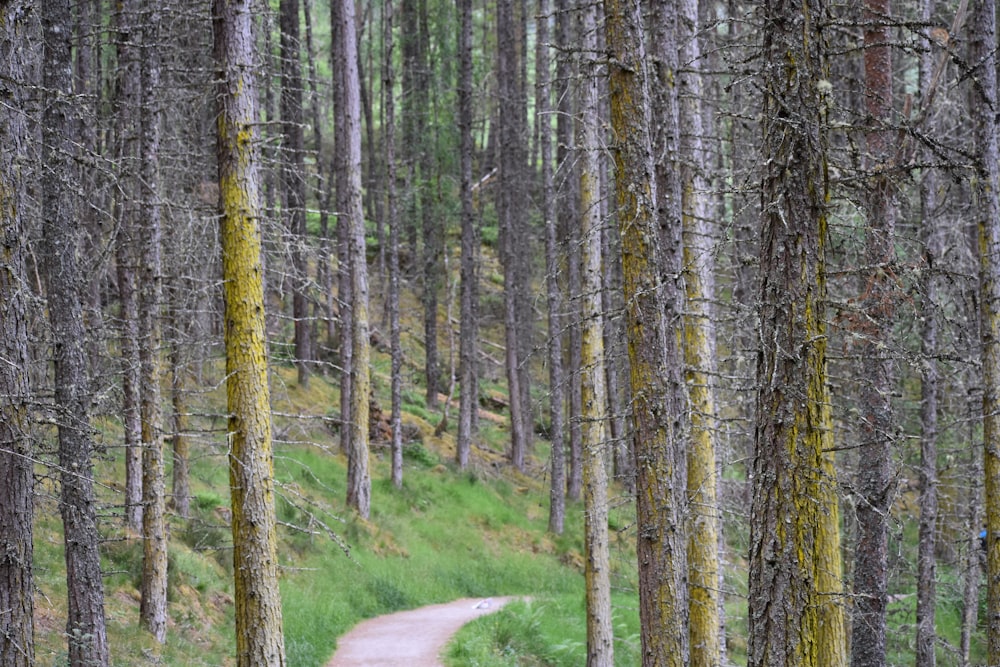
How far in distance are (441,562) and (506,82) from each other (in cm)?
1395

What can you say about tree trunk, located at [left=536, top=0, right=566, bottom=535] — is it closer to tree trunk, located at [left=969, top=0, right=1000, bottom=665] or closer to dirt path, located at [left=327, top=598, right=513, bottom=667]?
dirt path, located at [left=327, top=598, right=513, bottom=667]

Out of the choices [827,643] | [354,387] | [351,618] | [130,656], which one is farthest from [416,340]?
[827,643]

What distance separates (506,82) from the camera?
84.3 feet

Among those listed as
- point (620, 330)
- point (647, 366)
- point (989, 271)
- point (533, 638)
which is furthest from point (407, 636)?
point (989, 271)

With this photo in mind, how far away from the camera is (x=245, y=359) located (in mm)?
7648

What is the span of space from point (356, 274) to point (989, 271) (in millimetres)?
11710

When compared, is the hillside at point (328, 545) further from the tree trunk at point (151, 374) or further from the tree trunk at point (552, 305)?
the tree trunk at point (552, 305)

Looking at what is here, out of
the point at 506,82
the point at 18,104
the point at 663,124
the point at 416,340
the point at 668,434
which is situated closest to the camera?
the point at 18,104

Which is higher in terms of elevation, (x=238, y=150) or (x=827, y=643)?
(x=238, y=150)

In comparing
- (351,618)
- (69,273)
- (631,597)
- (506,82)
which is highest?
(506,82)

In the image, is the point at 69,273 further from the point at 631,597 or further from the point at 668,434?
the point at 631,597

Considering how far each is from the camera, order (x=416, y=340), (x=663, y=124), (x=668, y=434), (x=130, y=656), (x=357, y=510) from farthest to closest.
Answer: (x=416, y=340)
(x=357, y=510)
(x=130, y=656)
(x=663, y=124)
(x=668, y=434)

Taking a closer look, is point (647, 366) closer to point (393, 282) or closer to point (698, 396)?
point (698, 396)

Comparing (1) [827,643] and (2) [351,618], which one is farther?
(2) [351,618]
